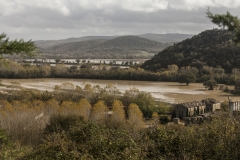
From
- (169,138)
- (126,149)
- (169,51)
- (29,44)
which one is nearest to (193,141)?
(169,138)

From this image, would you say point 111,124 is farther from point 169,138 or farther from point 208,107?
point 208,107

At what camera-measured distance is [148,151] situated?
430 inches

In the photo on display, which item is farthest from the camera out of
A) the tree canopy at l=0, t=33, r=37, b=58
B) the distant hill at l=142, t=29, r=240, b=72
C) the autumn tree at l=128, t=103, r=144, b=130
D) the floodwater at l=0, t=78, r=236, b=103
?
the distant hill at l=142, t=29, r=240, b=72

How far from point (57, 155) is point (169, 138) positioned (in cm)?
415

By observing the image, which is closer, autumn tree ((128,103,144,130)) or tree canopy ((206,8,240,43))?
tree canopy ((206,8,240,43))

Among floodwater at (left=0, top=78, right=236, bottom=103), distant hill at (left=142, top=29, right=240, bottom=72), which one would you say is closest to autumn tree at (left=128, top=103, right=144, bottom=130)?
floodwater at (left=0, top=78, right=236, bottom=103)

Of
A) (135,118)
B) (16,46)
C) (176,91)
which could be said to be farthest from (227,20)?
(176,91)

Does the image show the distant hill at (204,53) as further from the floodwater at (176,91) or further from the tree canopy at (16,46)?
the tree canopy at (16,46)

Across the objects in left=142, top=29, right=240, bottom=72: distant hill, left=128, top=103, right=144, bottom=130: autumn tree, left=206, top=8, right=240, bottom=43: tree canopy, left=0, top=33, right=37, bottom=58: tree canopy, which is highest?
left=142, top=29, right=240, bottom=72: distant hill

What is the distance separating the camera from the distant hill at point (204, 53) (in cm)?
7056

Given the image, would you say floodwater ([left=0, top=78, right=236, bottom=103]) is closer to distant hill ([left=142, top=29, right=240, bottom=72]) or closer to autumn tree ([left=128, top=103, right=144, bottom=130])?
distant hill ([left=142, top=29, right=240, bottom=72])

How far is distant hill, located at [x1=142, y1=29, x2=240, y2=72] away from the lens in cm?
7056

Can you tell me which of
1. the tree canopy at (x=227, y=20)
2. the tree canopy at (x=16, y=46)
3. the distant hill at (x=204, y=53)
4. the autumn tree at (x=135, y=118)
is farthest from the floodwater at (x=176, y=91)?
the tree canopy at (x=16, y=46)

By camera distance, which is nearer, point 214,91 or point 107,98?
point 107,98
